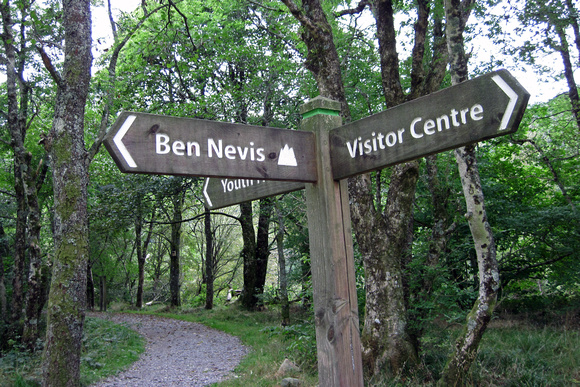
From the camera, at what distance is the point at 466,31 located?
8055 millimetres

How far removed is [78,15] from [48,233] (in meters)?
18.8

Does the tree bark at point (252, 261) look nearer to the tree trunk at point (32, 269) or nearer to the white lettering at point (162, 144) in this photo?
the tree trunk at point (32, 269)

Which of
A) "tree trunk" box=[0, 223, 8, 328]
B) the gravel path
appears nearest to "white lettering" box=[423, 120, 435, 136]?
the gravel path

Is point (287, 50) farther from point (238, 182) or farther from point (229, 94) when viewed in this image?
point (238, 182)

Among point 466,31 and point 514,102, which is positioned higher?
point 466,31

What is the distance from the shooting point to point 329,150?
2.48 meters

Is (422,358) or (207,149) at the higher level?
(207,149)

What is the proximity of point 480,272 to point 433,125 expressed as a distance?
10.5 ft

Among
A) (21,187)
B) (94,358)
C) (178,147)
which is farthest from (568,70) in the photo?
(21,187)

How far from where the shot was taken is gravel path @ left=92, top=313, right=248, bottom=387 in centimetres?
842

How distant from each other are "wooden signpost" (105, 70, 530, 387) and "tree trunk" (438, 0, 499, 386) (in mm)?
2798

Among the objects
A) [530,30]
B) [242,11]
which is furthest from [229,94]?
[530,30]

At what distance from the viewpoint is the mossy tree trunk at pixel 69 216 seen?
5289mm

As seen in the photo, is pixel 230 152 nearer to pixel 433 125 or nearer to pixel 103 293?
pixel 433 125
